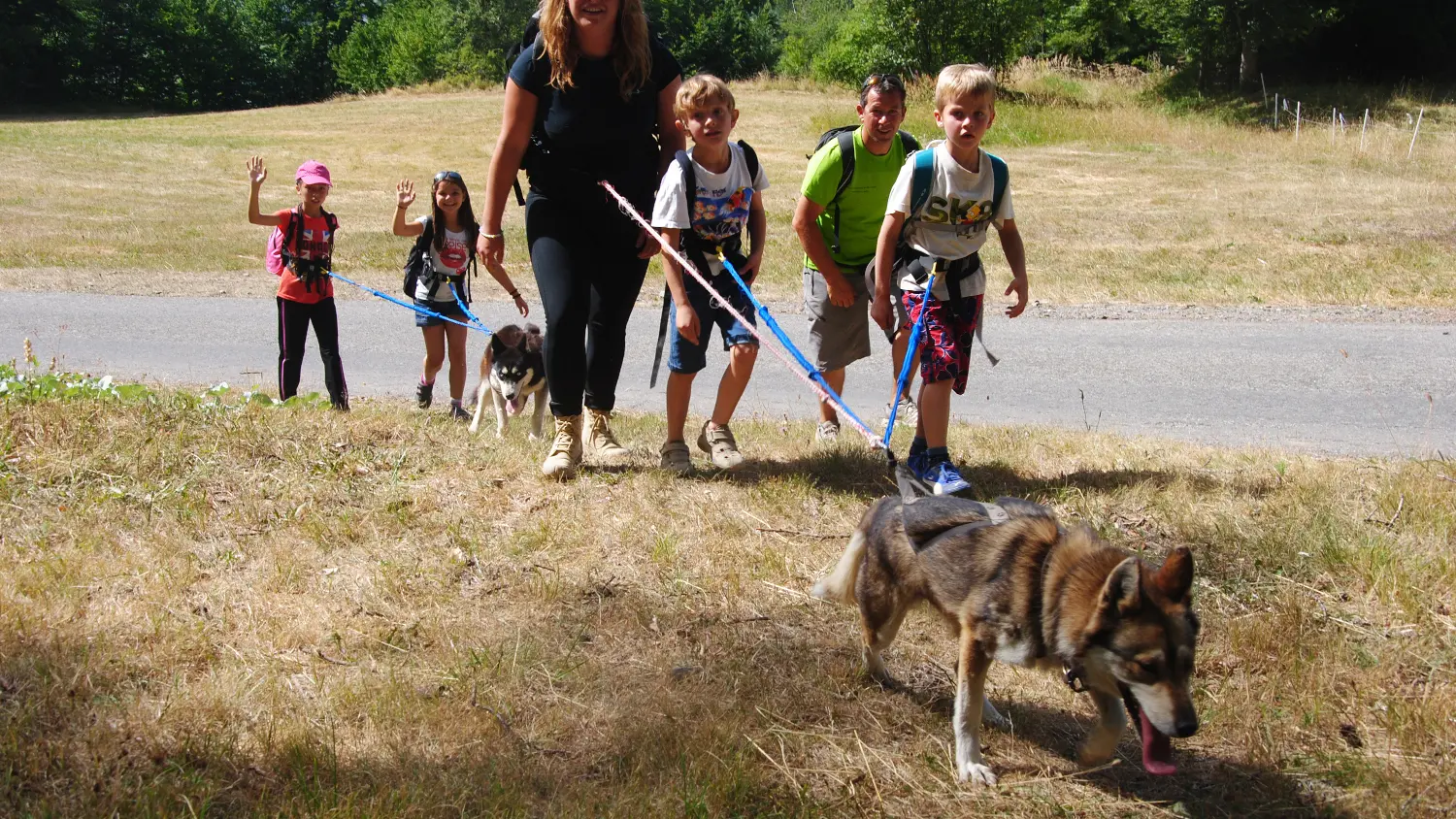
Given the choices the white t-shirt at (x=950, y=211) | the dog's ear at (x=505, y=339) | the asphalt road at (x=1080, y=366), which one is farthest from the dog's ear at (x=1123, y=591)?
the dog's ear at (x=505, y=339)

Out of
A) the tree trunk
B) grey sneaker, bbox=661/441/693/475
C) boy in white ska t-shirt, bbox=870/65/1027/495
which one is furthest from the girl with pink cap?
the tree trunk

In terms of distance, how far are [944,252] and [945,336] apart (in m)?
0.38

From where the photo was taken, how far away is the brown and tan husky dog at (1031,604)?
2.81 metres

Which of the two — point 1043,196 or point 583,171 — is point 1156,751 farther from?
point 1043,196

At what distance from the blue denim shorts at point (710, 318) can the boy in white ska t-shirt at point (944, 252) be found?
0.73 metres

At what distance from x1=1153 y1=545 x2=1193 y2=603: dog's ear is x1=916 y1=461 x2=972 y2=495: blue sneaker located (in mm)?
2074

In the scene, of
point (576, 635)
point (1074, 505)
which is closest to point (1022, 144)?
point (1074, 505)

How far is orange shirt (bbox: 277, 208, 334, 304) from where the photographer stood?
25.7ft

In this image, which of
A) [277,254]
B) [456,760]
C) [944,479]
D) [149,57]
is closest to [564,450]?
[944,479]

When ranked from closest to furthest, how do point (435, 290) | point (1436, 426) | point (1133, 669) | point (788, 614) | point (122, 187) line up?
point (1133, 669) < point (788, 614) < point (1436, 426) < point (435, 290) < point (122, 187)

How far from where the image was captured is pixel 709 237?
5.53 metres

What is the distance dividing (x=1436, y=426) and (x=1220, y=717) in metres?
4.76

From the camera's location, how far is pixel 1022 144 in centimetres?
2691

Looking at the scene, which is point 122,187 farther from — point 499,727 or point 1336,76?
point 1336,76
